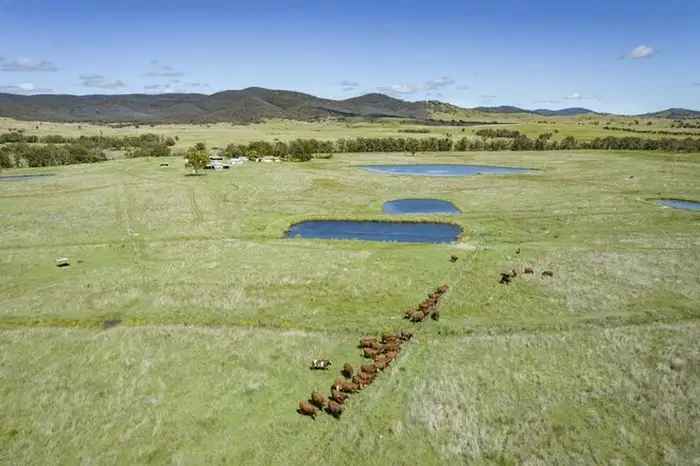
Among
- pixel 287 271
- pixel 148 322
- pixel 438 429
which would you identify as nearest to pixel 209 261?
pixel 287 271

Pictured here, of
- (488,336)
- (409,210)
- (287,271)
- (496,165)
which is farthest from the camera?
(496,165)

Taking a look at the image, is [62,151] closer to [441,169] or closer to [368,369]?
[441,169]

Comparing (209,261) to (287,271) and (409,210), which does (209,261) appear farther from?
(409,210)

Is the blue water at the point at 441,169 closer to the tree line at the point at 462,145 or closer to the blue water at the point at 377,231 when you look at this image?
the tree line at the point at 462,145

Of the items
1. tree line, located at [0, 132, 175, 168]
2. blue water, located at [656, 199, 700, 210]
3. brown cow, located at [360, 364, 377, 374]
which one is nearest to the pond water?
tree line, located at [0, 132, 175, 168]

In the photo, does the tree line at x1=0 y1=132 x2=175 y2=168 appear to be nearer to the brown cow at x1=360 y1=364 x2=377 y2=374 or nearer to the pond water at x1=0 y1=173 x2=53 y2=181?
the pond water at x1=0 y1=173 x2=53 y2=181

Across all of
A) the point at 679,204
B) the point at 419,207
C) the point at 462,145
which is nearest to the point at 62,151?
the point at 419,207

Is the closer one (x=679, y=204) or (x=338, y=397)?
(x=338, y=397)
